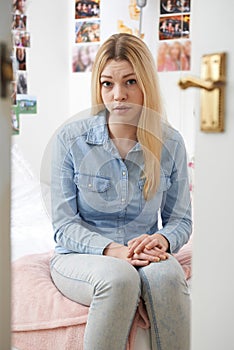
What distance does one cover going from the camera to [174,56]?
1.35m

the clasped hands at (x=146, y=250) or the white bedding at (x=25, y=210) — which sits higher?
the white bedding at (x=25, y=210)

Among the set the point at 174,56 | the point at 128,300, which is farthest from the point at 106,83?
the point at 128,300

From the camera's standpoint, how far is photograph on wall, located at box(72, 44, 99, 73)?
4.71 feet

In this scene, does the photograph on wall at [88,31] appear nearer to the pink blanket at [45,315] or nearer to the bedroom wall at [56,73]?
the bedroom wall at [56,73]

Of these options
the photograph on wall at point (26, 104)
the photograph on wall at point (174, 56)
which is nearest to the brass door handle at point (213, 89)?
the photograph on wall at point (174, 56)

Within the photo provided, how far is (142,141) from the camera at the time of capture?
4.62ft

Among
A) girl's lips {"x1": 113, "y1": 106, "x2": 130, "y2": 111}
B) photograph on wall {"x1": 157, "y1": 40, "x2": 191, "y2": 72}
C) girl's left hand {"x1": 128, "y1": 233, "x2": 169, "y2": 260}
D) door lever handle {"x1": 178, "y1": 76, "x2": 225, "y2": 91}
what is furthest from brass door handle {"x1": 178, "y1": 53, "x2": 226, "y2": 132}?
girl's left hand {"x1": 128, "y1": 233, "x2": 169, "y2": 260}

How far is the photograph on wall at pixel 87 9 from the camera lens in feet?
4.64

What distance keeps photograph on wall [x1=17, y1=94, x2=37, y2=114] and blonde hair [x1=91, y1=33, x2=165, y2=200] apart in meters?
0.15

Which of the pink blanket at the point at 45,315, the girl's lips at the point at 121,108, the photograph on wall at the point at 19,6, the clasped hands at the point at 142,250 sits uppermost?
the photograph on wall at the point at 19,6

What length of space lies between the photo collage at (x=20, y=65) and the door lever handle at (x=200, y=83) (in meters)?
0.44

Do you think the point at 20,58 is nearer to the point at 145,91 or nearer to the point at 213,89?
the point at 145,91

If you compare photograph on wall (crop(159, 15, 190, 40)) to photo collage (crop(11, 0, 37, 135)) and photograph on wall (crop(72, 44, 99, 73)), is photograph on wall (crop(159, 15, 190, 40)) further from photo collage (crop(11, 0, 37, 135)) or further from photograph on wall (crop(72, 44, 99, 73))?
photo collage (crop(11, 0, 37, 135))

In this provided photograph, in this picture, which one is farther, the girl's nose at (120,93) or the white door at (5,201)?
the girl's nose at (120,93)
